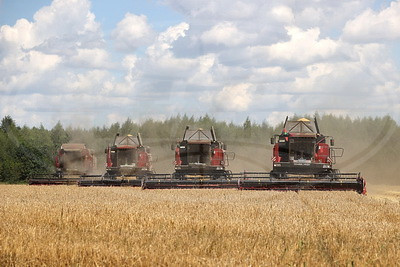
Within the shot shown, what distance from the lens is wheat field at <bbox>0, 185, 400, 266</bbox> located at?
7.71 metres

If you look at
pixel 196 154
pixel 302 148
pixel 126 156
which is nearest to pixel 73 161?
pixel 126 156

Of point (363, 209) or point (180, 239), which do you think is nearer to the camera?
point (180, 239)

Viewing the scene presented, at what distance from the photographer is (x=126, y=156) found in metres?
32.0

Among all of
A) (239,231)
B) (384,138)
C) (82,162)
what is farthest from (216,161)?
(384,138)

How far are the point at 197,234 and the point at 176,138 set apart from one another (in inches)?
2106

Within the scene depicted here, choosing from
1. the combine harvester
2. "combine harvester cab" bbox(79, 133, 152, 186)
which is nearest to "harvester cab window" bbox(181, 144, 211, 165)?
"combine harvester cab" bbox(79, 133, 152, 186)

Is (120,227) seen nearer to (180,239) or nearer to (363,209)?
(180,239)

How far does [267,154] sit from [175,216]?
139 ft

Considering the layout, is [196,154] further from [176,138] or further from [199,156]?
[176,138]

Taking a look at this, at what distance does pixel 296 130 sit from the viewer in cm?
2720

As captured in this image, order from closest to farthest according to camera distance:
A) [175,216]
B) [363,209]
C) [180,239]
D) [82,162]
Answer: [180,239] < [175,216] < [363,209] < [82,162]

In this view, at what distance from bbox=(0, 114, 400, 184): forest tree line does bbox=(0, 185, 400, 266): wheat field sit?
63.9 ft

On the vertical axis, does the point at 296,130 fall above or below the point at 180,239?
above

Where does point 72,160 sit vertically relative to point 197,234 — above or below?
above
